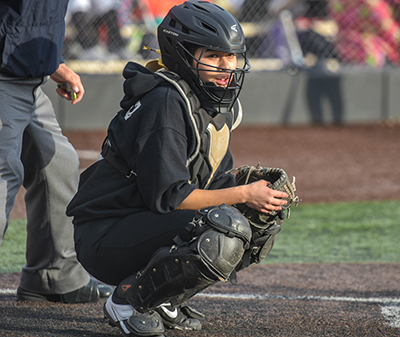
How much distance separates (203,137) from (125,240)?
20.4 inches

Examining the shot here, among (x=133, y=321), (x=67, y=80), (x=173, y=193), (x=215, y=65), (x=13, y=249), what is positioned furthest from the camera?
(x=13, y=249)

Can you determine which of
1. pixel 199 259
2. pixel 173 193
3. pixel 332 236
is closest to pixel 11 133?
pixel 173 193

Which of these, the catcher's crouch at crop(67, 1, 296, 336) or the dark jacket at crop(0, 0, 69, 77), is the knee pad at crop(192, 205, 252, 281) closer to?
the catcher's crouch at crop(67, 1, 296, 336)

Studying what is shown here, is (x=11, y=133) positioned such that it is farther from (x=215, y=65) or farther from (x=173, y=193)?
(x=215, y=65)

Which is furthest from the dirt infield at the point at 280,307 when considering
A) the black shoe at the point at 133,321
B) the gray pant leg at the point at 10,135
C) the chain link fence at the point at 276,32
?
the chain link fence at the point at 276,32

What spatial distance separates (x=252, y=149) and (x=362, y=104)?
9.14ft

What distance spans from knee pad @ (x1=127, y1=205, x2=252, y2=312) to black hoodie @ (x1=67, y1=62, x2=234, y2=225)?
0.16m

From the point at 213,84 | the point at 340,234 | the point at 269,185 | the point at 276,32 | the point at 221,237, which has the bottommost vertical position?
the point at 340,234

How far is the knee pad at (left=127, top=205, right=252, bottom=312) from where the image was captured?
2.33 m

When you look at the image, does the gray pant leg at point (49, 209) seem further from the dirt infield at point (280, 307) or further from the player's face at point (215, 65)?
the player's face at point (215, 65)

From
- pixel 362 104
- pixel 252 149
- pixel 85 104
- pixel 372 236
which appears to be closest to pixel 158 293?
pixel 372 236

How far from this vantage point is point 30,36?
2.79m

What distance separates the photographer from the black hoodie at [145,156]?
240 cm

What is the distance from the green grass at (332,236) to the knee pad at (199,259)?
1.70 meters
